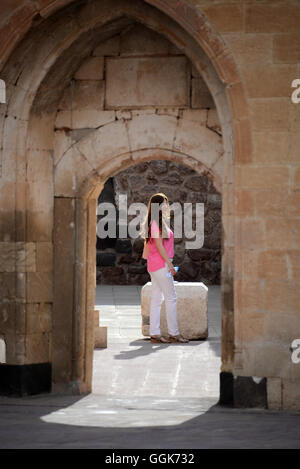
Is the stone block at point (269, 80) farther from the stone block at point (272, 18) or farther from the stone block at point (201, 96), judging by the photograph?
the stone block at point (201, 96)

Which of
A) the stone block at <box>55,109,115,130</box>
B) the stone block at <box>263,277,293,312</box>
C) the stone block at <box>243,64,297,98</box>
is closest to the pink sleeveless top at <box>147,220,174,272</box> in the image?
the stone block at <box>55,109,115,130</box>

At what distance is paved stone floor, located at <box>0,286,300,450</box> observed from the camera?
509 cm

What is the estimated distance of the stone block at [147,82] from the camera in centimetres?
689

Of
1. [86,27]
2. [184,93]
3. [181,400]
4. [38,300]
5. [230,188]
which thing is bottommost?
[181,400]

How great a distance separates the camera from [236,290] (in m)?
6.31

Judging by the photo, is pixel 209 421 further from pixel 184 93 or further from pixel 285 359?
pixel 184 93

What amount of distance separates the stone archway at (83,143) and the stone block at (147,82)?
0.92ft

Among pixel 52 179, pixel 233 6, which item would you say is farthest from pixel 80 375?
pixel 233 6

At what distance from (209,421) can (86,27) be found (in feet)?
9.67

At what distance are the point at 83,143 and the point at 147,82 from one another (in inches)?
26.6

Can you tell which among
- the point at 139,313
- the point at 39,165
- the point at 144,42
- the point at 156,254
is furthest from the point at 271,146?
the point at 139,313

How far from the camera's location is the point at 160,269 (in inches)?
366

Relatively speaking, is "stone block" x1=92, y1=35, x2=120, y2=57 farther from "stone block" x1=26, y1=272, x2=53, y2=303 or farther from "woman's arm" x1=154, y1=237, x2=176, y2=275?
"woman's arm" x1=154, y1=237, x2=176, y2=275

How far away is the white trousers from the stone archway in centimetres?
209
